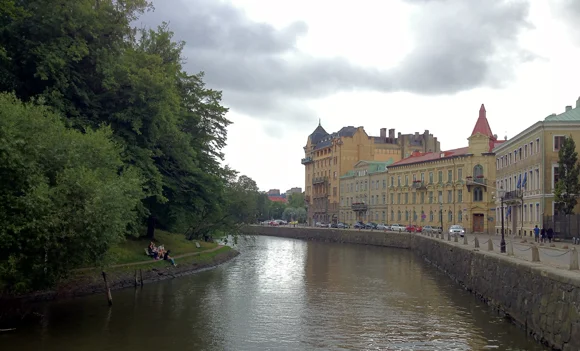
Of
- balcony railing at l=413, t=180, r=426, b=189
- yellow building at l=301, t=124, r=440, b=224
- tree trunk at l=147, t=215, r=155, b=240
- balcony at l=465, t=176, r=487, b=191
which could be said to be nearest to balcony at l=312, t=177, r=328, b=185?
yellow building at l=301, t=124, r=440, b=224

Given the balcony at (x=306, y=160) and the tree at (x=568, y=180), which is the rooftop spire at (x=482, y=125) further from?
the balcony at (x=306, y=160)

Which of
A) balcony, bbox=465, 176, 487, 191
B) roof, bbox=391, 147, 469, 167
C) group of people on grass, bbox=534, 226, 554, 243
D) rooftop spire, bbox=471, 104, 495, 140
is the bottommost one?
group of people on grass, bbox=534, 226, 554, 243

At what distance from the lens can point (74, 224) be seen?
72.5 ft

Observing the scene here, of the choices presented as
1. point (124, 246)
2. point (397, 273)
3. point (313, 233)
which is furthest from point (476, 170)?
point (124, 246)

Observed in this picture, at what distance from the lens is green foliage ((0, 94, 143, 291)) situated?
21375 millimetres

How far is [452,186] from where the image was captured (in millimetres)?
89062

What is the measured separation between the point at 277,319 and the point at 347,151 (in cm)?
10413

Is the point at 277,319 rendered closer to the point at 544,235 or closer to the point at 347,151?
the point at 544,235

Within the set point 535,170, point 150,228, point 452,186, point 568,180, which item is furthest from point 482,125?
point 150,228

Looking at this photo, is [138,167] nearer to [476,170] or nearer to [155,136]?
[155,136]

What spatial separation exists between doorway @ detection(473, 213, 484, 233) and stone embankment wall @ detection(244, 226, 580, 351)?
44.6 m

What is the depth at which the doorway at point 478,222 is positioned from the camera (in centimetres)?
8469

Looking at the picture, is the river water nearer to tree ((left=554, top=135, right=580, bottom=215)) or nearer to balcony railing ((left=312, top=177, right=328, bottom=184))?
tree ((left=554, top=135, right=580, bottom=215))

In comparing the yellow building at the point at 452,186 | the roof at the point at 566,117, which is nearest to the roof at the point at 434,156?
the yellow building at the point at 452,186
